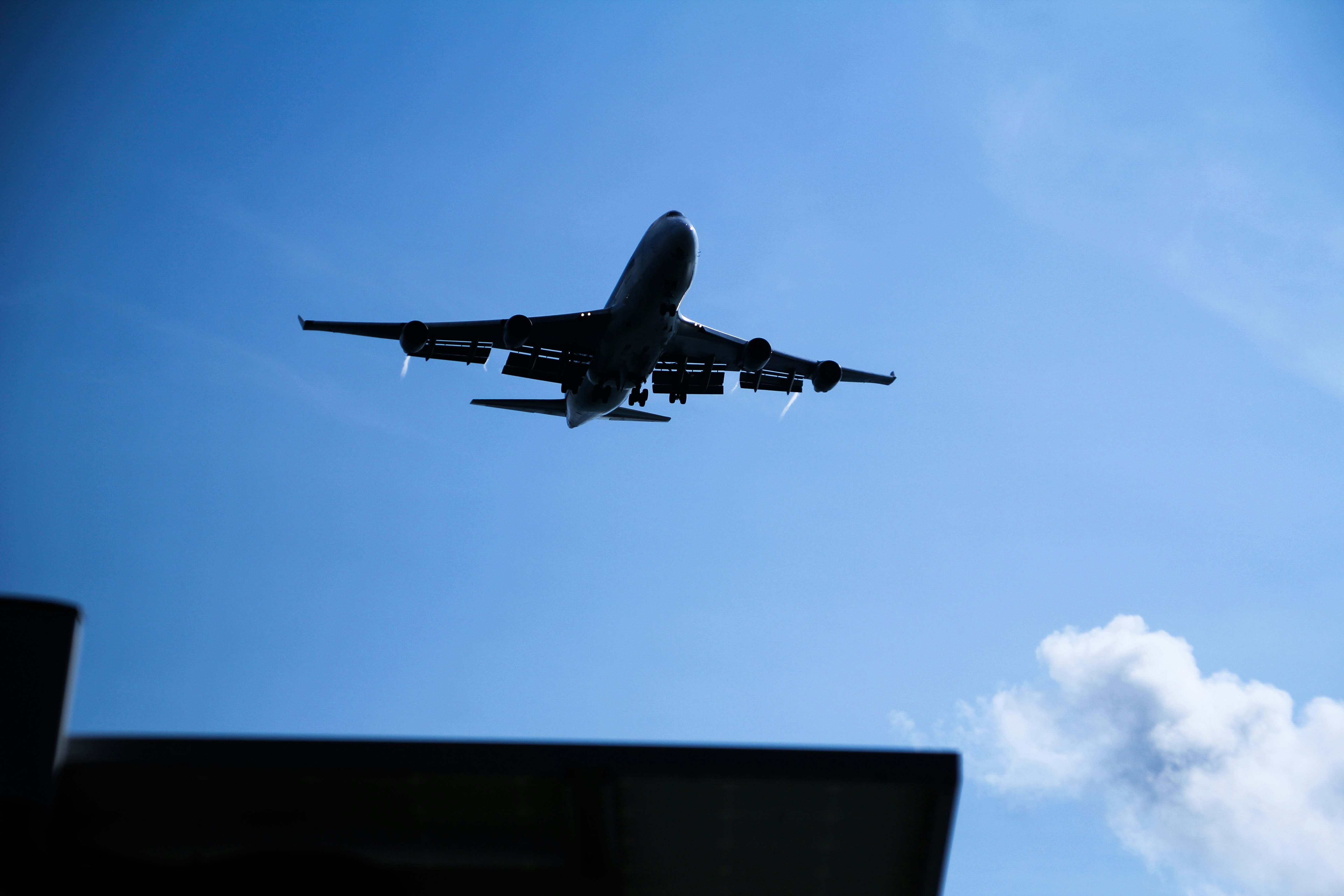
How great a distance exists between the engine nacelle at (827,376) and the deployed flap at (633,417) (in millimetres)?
6614

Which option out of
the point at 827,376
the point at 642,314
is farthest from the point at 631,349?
the point at 827,376

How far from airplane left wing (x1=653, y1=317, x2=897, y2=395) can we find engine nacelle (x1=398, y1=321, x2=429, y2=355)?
8.90 m

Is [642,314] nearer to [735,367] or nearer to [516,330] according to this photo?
[516,330]

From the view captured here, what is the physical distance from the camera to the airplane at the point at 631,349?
30203 mm

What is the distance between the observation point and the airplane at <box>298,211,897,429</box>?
3020 centimetres

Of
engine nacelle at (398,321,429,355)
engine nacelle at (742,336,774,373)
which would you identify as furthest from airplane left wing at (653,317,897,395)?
engine nacelle at (398,321,429,355)

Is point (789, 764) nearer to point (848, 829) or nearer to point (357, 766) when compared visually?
point (848, 829)

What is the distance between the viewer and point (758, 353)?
35094mm

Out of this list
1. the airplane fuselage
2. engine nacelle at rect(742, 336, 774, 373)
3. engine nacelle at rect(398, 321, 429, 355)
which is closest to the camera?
the airplane fuselage

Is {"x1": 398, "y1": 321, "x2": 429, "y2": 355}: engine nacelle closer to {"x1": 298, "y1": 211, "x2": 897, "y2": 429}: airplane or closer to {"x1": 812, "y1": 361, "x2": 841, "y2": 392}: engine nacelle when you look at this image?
{"x1": 298, "y1": 211, "x2": 897, "y2": 429}: airplane

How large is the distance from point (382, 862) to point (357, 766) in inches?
66.0

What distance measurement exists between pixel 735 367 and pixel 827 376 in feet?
13.7

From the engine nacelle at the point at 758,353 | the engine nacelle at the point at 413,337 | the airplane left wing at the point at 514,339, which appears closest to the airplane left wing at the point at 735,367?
the engine nacelle at the point at 758,353

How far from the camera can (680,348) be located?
37312 mm
